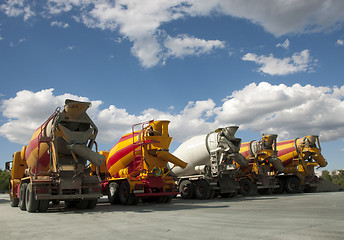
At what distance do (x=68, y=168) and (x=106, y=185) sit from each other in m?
5.50

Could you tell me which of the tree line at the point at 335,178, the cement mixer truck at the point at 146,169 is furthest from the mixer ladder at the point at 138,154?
the tree line at the point at 335,178

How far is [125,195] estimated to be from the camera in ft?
49.8

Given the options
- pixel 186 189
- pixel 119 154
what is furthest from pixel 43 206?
pixel 186 189

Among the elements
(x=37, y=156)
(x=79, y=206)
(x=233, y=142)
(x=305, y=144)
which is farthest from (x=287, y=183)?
(x=37, y=156)

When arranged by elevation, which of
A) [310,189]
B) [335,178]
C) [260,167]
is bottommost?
[335,178]

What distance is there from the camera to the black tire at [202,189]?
18.0 metres

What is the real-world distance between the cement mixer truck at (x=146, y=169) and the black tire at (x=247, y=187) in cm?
752

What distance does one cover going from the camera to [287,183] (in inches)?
973

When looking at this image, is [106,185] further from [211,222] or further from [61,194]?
[211,222]

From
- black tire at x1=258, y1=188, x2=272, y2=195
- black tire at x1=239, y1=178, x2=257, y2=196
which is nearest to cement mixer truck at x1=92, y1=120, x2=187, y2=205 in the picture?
black tire at x1=239, y1=178, x2=257, y2=196

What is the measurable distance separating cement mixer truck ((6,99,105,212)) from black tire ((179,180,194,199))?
7483 mm

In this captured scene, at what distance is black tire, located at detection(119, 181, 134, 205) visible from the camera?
14.7 m

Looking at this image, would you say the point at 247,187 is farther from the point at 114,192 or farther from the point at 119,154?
the point at 114,192

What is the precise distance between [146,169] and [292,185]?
14388 mm
